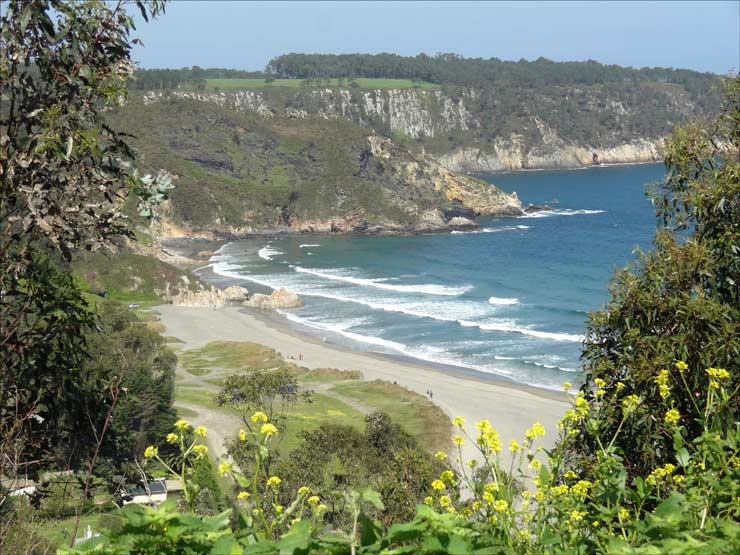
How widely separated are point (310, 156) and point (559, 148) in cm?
7797

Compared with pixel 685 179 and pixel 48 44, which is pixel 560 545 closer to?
pixel 48 44

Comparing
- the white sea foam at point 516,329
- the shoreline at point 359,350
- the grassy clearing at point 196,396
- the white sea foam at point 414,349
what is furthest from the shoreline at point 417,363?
the grassy clearing at point 196,396

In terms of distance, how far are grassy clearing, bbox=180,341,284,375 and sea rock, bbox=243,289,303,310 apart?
11877 millimetres

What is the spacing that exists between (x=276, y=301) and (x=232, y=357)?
621 inches

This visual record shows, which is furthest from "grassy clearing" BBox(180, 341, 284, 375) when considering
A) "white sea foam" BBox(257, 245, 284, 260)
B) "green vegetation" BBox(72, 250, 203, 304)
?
"white sea foam" BBox(257, 245, 284, 260)

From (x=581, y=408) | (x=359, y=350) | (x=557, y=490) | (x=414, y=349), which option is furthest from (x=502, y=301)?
(x=557, y=490)

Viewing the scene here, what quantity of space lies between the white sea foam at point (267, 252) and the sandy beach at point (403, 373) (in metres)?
27.3

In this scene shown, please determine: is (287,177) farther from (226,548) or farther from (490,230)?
(226,548)

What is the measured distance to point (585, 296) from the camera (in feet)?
204

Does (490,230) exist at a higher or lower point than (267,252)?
higher

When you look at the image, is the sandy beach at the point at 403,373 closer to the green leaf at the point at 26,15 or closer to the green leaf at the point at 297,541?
the green leaf at the point at 26,15

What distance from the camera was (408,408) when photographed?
38.3 meters

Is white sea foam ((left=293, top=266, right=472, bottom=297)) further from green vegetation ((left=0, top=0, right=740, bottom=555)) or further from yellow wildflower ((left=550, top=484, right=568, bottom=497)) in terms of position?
yellow wildflower ((left=550, top=484, right=568, bottom=497))

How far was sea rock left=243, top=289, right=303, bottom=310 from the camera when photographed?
6394 cm
